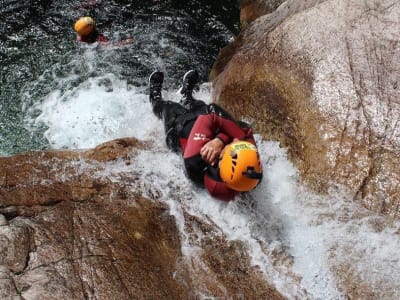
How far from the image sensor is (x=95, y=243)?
4352mm

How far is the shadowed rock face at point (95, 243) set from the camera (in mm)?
3969

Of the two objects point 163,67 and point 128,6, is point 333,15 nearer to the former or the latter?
point 163,67

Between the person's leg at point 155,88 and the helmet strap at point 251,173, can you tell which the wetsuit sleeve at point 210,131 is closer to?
the helmet strap at point 251,173

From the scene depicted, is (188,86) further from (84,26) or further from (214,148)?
(84,26)

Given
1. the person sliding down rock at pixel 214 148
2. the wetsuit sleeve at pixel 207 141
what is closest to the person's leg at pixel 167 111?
the person sliding down rock at pixel 214 148

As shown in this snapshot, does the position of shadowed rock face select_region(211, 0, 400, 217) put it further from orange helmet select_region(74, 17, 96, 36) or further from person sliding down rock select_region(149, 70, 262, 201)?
orange helmet select_region(74, 17, 96, 36)

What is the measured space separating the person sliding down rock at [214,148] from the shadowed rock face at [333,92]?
2.69ft

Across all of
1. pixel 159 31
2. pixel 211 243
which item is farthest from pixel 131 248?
pixel 159 31

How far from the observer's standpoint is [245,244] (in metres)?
4.93

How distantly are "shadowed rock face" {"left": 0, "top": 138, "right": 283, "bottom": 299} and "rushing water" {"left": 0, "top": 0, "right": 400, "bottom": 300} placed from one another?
7.4 inches

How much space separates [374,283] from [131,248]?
2.60 metres

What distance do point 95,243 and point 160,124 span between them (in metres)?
3.05

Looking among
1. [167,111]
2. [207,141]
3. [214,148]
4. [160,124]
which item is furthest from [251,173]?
[160,124]

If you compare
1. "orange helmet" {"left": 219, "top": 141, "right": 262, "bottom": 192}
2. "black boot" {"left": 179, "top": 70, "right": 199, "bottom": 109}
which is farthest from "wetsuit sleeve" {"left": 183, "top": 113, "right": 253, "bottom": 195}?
"black boot" {"left": 179, "top": 70, "right": 199, "bottom": 109}
